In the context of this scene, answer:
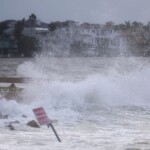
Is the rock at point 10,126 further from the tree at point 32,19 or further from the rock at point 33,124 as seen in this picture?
the tree at point 32,19

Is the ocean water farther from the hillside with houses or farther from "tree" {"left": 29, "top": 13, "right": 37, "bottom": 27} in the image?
"tree" {"left": 29, "top": 13, "right": 37, "bottom": 27}

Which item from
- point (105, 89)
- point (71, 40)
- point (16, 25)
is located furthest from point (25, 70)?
point (16, 25)

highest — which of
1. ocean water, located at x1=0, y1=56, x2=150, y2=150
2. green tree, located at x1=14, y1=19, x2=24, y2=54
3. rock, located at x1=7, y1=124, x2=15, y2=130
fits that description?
green tree, located at x1=14, y1=19, x2=24, y2=54

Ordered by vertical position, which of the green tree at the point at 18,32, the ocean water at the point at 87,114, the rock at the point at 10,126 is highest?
the green tree at the point at 18,32

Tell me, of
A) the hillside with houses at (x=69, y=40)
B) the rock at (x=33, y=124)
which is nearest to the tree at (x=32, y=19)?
the hillside with houses at (x=69, y=40)

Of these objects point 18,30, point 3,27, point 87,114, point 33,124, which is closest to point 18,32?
point 18,30

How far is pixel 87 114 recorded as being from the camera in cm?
2044

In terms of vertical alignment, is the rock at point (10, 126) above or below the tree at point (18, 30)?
below

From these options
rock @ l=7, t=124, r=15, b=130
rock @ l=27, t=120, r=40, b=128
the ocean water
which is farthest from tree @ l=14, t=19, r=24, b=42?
rock @ l=7, t=124, r=15, b=130

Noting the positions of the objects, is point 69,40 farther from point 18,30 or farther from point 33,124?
point 33,124

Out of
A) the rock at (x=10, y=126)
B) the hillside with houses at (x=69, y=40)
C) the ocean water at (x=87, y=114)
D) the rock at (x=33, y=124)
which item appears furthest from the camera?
the hillside with houses at (x=69, y=40)

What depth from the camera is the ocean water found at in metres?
13.4

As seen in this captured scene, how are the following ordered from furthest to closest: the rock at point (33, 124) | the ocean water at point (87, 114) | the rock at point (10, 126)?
the rock at point (33, 124) → the rock at point (10, 126) → the ocean water at point (87, 114)

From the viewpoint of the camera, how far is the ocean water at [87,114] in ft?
43.9
